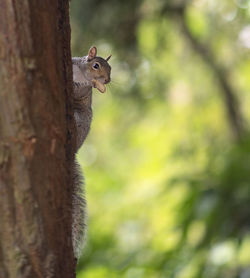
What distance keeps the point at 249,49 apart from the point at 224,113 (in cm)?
60

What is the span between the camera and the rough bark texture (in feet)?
3.27

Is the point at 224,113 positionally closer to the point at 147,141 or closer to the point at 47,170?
the point at 147,141

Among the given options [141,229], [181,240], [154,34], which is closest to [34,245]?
[181,240]

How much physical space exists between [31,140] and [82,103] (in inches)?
26.0

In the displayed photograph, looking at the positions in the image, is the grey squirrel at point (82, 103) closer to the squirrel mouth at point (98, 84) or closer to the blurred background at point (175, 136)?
the squirrel mouth at point (98, 84)

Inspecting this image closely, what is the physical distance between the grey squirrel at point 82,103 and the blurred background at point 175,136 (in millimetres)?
730

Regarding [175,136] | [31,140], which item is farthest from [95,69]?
[175,136]

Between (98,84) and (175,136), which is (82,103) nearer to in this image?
(98,84)

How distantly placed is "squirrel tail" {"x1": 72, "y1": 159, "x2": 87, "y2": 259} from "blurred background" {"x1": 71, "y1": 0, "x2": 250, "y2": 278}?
100 centimetres

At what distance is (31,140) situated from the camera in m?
1.01

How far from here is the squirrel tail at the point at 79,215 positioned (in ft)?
4.82

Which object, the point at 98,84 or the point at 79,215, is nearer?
the point at 79,215

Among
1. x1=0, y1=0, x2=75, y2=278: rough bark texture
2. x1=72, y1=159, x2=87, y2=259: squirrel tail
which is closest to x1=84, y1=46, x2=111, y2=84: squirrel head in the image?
x1=72, y1=159, x2=87, y2=259: squirrel tail

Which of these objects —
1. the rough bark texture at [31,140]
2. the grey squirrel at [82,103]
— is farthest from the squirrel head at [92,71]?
the rough bark texture at [31,140]
